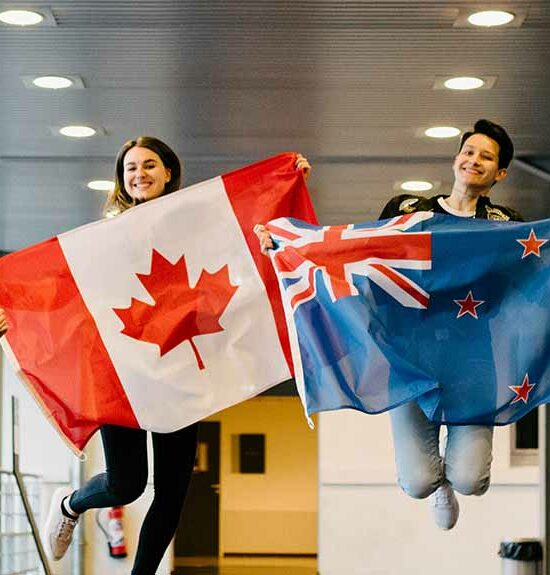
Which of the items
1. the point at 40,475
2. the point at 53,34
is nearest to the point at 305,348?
the point at 53,34

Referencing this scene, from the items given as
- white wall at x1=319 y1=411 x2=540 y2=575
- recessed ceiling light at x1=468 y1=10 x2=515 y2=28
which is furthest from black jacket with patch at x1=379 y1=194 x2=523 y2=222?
white wall at x1=319 y1=411 x2=540 y2=575

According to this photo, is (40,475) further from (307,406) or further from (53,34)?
(307,406)

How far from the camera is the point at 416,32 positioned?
7.09 meters

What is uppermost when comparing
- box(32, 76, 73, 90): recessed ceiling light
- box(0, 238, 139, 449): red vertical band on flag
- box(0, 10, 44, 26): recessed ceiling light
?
box(0, 10, 44, 26): recessed ceiling light

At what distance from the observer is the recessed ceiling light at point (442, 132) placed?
8.89m

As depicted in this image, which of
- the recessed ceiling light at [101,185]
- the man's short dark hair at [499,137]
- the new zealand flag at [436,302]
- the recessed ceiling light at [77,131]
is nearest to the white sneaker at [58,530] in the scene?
the new zealand flag at [436,302]

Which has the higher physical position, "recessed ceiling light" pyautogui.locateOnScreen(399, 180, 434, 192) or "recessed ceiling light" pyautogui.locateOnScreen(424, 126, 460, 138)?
"recessed ceiling light" pyautogui.locateOnScreen(424, 126, 460, 138)

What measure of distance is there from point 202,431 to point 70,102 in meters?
12.5

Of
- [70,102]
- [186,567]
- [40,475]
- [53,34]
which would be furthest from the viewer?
[186,567]

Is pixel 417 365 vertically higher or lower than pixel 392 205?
lower

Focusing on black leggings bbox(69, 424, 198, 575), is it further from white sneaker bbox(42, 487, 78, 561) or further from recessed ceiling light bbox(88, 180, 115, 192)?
recessed ceiling light bbox(88, 180, 115, 192)

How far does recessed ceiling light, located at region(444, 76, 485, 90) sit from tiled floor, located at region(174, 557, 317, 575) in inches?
395

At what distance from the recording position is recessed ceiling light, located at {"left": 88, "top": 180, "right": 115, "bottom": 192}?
34.6 ft

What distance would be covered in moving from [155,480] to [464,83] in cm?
352
